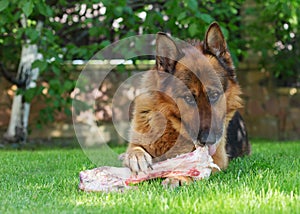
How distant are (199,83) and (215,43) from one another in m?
0.50

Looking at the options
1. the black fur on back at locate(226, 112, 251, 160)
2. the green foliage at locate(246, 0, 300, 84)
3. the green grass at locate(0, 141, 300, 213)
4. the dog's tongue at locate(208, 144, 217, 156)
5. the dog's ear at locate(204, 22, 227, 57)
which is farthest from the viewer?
the green foliage at locate(246, 0, 300, 84)

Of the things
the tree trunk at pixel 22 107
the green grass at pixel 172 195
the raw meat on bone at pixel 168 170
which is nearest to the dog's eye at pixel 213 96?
the raw meat on bone at pixel 168 170

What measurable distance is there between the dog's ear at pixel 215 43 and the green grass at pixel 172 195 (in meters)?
0.97

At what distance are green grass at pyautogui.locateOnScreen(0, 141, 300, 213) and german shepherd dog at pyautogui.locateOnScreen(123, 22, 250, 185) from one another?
1.04 feet

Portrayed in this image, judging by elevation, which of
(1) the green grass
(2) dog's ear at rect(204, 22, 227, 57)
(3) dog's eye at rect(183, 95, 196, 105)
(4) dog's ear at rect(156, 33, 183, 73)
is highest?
(2) dog's ear at rect(204, 22, 227, 57)

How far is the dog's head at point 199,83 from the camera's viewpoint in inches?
145

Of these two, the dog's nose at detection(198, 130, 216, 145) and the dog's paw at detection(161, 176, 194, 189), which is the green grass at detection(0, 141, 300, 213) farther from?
the dog's nose at detection(198, 130, 216, 145)

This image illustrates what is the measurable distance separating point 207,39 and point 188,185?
4.13 feet

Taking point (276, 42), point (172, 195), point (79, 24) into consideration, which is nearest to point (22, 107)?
point (79, 24)

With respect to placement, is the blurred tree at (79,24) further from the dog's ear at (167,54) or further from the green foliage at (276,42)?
the dog's ear at (167,54)

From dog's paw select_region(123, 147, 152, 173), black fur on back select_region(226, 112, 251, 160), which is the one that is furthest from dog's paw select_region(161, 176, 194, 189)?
black fur on back select_region(226, 112, 251, 160)

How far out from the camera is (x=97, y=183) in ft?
11.1

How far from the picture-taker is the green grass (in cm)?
274

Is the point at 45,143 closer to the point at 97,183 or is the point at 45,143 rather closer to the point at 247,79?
the point at 247,79
